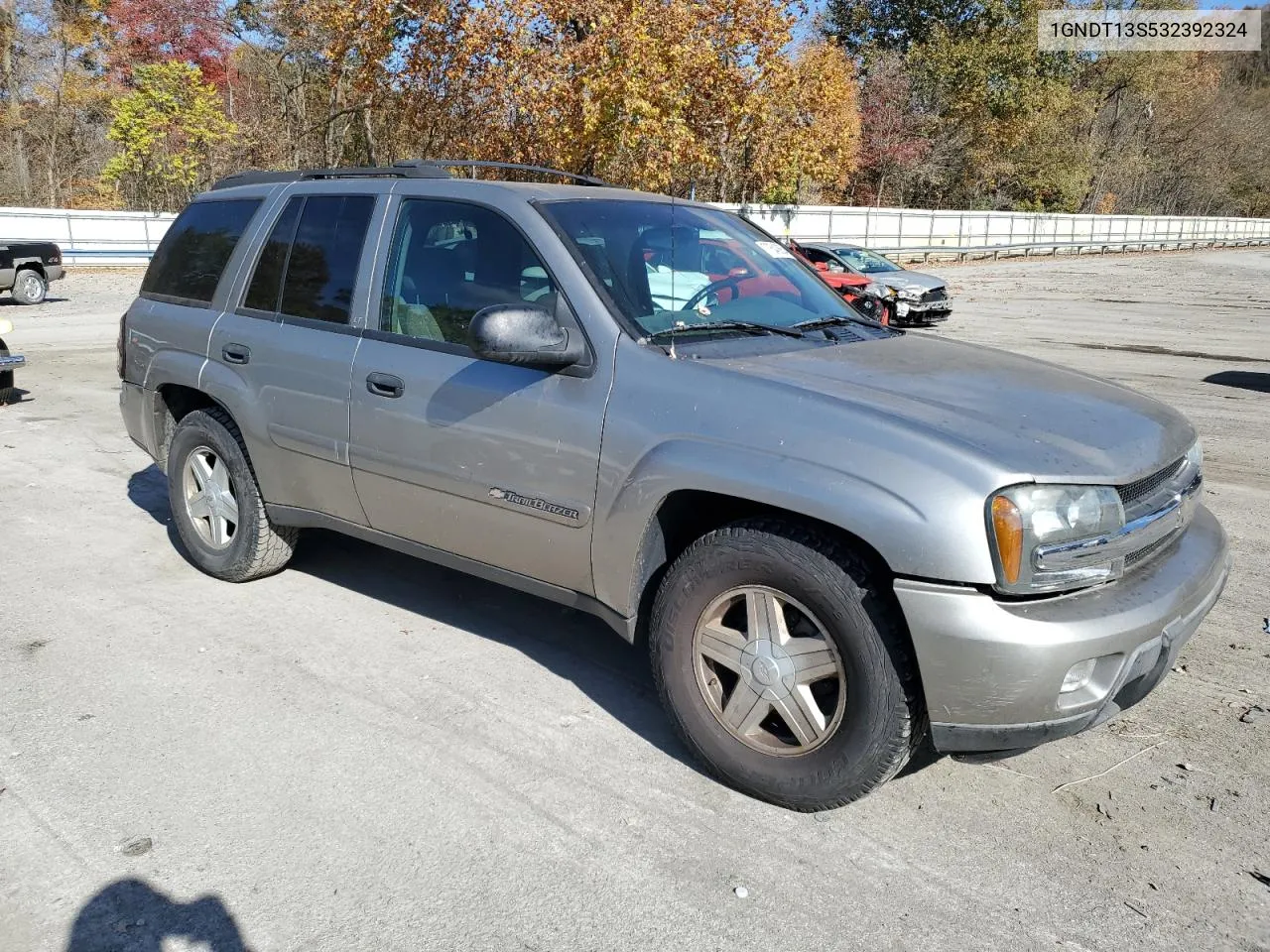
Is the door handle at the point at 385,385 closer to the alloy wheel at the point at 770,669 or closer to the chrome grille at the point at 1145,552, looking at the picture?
the alloy wheel at the point at 770,669

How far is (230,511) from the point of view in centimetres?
483

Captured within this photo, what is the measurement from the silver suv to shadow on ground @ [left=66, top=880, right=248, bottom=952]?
1.41 m

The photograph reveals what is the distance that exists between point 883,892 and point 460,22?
18508mm

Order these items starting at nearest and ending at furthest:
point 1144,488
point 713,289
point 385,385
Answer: point 1144,488
point 713,289
point 385,385

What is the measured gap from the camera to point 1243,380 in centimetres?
1162

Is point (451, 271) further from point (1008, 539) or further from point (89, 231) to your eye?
point (89, 231)

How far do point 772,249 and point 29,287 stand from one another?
19068mm

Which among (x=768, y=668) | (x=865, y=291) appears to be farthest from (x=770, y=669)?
(x=865, y=291)

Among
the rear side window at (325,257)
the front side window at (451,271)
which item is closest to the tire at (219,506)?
the rear side window at (325,257)

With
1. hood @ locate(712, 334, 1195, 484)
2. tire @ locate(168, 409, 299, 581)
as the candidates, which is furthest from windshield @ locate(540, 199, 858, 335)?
tire @ locate(168, 409, 299, 581)

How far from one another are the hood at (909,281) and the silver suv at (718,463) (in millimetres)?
14326

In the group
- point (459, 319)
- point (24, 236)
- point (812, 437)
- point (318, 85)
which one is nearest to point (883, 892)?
point (812, 437)

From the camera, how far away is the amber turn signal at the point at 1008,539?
2645 millimetres

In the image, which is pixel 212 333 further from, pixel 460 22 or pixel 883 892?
pixel 460 22
